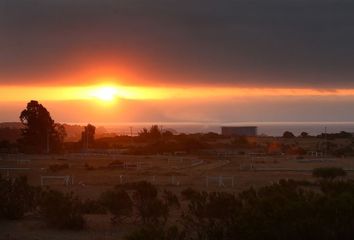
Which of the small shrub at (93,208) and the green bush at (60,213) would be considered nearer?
the green bush at (60,213)

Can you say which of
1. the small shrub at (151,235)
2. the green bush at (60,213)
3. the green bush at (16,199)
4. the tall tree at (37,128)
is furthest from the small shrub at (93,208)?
the tall tree at (37,128)

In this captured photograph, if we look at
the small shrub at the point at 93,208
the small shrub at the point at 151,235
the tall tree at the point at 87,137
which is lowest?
the small shrub at the point at 93,208

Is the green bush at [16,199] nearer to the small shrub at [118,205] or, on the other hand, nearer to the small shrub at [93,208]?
the small shrub at [93,208]

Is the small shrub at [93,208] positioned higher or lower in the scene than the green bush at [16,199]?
lower

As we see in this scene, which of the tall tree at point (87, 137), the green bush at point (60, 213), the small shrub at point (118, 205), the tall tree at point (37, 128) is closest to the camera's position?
the green bush at point (60, 213)

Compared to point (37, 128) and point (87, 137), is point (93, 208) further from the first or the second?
point (87, 137)

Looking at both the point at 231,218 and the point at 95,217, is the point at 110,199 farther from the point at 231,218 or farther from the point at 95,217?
the point at 231,218

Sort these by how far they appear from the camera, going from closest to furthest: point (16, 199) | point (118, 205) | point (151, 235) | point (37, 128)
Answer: point (151, 235) < point (118, 205) < point (16, 199) < point (37, 128)

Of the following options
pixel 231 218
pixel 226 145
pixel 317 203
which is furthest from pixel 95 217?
pixel 226 145

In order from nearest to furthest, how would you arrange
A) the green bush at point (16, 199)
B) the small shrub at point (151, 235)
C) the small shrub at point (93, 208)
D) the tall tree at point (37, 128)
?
the small shrub at point (151, 235) < the green bush at point (16, 199) < the small shrub at point (93, 208) < the tall tree at point (37, 128)

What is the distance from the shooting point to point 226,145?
370 ft

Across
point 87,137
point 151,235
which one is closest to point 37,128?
point 87,137

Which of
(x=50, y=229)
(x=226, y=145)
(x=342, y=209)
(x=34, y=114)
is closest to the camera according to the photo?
(x=342, y=209)

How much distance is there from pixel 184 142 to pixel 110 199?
275ft
